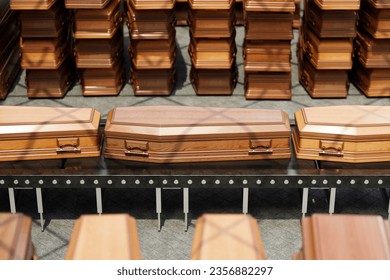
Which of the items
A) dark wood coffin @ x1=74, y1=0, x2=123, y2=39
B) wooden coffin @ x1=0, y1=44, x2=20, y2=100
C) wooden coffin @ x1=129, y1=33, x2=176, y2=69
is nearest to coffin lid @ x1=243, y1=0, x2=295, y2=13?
wooden coffin @ x1=129, y1=33, x2=176, y2=69

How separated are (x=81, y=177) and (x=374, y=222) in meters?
3.71

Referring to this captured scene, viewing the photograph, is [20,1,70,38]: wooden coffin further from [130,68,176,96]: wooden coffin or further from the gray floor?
the gray floor

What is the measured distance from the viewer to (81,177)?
23.7 ft

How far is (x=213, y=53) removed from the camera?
9922 millimetres

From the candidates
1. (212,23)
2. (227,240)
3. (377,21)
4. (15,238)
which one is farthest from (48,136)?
(377,21)

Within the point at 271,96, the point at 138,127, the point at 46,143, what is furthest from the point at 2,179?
the point at 271,96

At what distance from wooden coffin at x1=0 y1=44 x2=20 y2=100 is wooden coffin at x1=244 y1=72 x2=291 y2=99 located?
3.22 metres

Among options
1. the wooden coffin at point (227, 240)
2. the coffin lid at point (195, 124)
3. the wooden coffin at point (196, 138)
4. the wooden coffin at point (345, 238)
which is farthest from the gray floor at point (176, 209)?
the wooden coffin at point (345, 238)

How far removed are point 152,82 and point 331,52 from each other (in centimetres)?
236

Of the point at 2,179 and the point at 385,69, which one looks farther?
the point at 385,69

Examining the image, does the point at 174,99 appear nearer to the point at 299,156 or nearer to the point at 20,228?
the point at 299,156

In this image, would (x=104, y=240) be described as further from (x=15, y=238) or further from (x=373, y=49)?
(x=373, y=49)

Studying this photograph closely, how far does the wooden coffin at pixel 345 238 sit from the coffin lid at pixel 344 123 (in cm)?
317

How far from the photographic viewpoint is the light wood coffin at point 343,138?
23.8 feet
